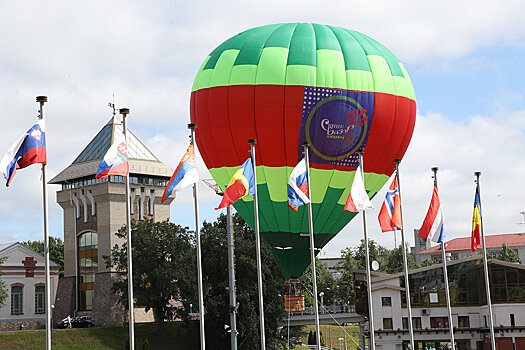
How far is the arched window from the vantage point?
7638cm

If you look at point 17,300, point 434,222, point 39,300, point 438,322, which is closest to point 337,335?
point 438,322

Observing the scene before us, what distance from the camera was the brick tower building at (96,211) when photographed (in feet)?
245

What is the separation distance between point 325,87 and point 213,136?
245 inches

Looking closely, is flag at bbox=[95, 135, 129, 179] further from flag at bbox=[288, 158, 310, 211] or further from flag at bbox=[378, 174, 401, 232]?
flag at bbox=[378, 174, 401, 232]

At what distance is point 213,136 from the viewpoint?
38531 millimetres

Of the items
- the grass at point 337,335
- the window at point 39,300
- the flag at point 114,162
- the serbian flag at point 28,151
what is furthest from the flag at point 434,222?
the grass at point 337,335

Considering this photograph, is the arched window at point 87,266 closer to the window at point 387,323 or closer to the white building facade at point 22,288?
the white building facade at point 22,288

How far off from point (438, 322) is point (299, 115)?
31186 mm

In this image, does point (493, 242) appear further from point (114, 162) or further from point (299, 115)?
point (114, 162)

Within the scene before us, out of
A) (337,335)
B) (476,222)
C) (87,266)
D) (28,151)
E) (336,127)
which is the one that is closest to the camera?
(28,151)

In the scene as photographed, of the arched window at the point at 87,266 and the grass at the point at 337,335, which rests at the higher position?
the arched window at the point at 87,266

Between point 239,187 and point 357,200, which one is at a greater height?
point 239,187

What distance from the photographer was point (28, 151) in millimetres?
21828

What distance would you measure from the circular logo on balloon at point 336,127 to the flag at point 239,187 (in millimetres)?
10340
